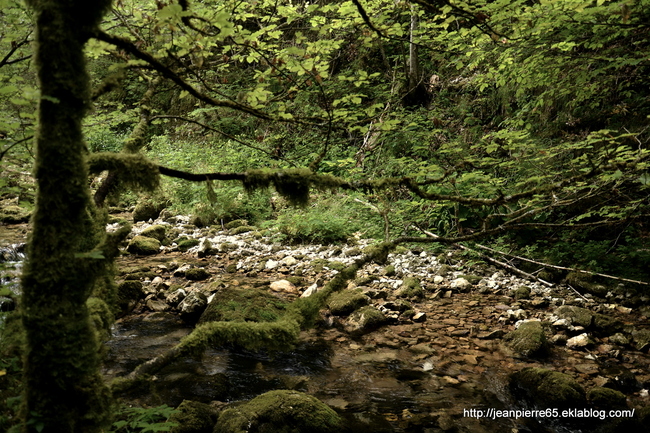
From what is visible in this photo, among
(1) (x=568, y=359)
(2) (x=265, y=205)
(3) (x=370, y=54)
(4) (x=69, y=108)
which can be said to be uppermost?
(3) (x=370, y=54)

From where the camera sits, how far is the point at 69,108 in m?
1.44

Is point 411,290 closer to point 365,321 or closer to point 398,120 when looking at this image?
point 365,321

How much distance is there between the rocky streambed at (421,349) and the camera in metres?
3.93

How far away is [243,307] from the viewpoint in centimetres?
557

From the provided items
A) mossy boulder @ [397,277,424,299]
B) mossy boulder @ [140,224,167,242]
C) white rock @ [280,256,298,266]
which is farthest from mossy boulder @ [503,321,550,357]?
mossy boulder @ [140,224,167,242]

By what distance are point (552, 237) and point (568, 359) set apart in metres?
3.44

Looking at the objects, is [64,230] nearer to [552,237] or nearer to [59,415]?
[59,415]

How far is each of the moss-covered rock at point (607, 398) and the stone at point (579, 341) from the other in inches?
42.9

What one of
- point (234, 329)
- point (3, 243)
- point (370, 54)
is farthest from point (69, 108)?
point (370, 54)

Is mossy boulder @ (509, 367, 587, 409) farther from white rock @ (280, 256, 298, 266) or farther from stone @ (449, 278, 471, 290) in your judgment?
white rock @ (280, 256, 298, 266)

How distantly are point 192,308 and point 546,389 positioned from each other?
503 cm

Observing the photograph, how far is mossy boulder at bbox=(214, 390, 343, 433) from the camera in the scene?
131 inches

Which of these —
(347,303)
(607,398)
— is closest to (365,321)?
(347,303)

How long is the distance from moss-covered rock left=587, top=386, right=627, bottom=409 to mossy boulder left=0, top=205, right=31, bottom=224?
14.1 meters
